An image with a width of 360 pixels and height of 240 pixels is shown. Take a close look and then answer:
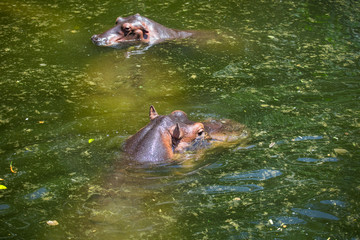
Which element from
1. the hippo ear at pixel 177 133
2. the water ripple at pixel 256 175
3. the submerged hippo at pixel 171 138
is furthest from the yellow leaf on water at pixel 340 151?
the hippo ear at pixel 177 133

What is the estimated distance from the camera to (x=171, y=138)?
15.3 ft

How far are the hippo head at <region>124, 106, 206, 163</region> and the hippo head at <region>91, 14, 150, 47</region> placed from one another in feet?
10.8

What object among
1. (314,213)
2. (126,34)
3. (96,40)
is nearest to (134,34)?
(126,34)

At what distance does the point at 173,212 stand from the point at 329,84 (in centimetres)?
329

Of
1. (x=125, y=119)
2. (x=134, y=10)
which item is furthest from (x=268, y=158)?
(x=134, y=10)

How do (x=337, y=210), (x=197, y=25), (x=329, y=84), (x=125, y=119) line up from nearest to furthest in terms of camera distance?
(x=337, y=210) → (x=125, y=119) → (x=329, y=84) → (x=197, y=25)

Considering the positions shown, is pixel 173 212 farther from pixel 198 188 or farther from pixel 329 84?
pixel 329 84

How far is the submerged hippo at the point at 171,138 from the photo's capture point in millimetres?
4512

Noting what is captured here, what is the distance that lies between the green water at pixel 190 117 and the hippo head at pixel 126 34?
26cm

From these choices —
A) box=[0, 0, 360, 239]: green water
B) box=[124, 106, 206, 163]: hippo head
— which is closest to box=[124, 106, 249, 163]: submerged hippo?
box=[124, 106, 206, 163]: hippo head

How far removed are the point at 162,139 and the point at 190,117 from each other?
1.09m

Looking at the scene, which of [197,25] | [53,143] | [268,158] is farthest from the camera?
[197,25]

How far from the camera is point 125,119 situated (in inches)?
220

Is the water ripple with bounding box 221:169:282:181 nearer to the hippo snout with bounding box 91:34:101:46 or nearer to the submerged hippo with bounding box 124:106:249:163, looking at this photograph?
the submerged hippo with bounding box 124:106:249:163
